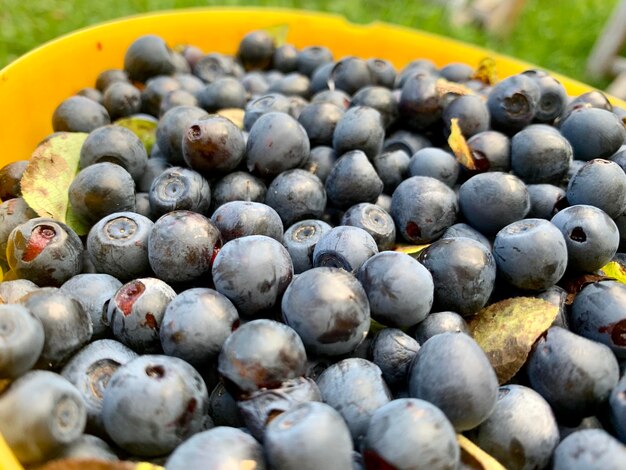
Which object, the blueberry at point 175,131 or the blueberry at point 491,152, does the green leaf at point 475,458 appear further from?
the blueberry at point 175,131

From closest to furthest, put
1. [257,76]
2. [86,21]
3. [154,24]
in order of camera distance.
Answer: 1. [257,76]
2. [154,24]
3. [86,21]

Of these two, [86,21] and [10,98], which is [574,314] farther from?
[86,21]

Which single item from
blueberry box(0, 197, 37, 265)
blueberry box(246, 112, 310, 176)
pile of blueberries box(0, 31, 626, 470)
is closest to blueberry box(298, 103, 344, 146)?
pile of blueberries box(0, 31, 626, 470)

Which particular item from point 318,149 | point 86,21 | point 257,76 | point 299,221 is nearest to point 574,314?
point 299,221

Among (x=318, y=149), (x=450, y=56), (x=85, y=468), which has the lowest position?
(x=85, y=468)

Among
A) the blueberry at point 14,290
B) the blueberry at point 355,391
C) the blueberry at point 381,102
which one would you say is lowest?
the blueberry at point 355,391

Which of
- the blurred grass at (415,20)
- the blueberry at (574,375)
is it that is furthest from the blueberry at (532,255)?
the blurred grass at (415,20)

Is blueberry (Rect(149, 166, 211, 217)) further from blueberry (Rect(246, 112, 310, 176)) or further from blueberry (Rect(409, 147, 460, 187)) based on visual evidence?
blueberry (Rect(409, 147, 460, 187))
